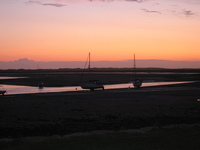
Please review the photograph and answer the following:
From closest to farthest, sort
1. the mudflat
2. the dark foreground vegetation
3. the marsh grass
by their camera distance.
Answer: the marsh grass → the dark foreground vegetation → the mudflat

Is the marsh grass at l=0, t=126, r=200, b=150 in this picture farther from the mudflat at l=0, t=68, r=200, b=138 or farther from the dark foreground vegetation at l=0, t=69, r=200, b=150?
the mudflat at l=0, t=68, r=200, b=138

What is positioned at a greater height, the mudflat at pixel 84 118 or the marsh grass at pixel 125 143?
the marsh grass at pixel 125 143

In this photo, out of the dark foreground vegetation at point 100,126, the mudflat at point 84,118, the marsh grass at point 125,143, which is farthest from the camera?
the mudflat at point 84,118

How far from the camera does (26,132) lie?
59.0ft

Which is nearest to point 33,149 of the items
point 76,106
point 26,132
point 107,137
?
point 107,137

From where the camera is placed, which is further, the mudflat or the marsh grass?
the mudflat

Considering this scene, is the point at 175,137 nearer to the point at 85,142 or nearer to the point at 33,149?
the point at 85,142

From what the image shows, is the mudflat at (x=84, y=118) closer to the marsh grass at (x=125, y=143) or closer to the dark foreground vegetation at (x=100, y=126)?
the dark foreground vegetation at (x=100, y=126)

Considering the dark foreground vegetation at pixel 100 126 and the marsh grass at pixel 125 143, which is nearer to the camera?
the marsh grass at pixel 125 143

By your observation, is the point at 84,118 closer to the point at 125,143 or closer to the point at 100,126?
the point at 100,126

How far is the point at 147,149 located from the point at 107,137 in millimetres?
3049

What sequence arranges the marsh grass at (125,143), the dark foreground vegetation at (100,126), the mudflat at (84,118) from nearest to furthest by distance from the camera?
1. the marsh grass at (125,143)
2. the dark foreground vegetation at (100,126)
3. the mudflat at (84,118)

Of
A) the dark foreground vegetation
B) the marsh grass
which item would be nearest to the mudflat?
the dark foreground vegetation

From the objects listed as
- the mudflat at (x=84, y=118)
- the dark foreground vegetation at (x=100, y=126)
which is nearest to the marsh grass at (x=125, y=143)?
the dark foreground vegetation at (x=100, y=126)
